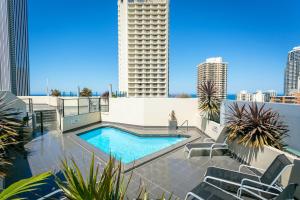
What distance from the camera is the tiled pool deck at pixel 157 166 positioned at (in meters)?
3.81

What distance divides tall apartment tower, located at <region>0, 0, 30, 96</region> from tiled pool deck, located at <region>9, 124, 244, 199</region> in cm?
6204

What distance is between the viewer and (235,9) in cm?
1797

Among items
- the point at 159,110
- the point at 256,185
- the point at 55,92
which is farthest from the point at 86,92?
the point at 256,185

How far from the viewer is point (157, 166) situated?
4.97 metres

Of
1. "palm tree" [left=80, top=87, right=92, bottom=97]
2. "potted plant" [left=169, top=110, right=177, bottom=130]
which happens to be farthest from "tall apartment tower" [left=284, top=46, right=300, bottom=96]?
"palm tree" [left=80, top=87, right=92, bottom=97]

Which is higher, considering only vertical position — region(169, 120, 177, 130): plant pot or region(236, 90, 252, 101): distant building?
region(236, 90, 252, 101): distant building

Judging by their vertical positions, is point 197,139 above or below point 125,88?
below

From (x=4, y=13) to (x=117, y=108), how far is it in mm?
80107

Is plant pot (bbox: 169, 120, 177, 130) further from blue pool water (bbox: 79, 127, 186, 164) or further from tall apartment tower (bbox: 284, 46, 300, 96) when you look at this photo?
tall apartment tower (bbox: 284, 46, 300, 96)

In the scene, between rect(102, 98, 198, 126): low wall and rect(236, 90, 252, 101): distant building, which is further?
rect(236, 90, 252, 101): distant building

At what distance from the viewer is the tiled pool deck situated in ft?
12.5

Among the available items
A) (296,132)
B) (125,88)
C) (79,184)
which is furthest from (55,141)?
(125,88)

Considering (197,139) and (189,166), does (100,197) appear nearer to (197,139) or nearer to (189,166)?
(189,166)

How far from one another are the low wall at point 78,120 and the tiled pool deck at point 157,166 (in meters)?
2.03
